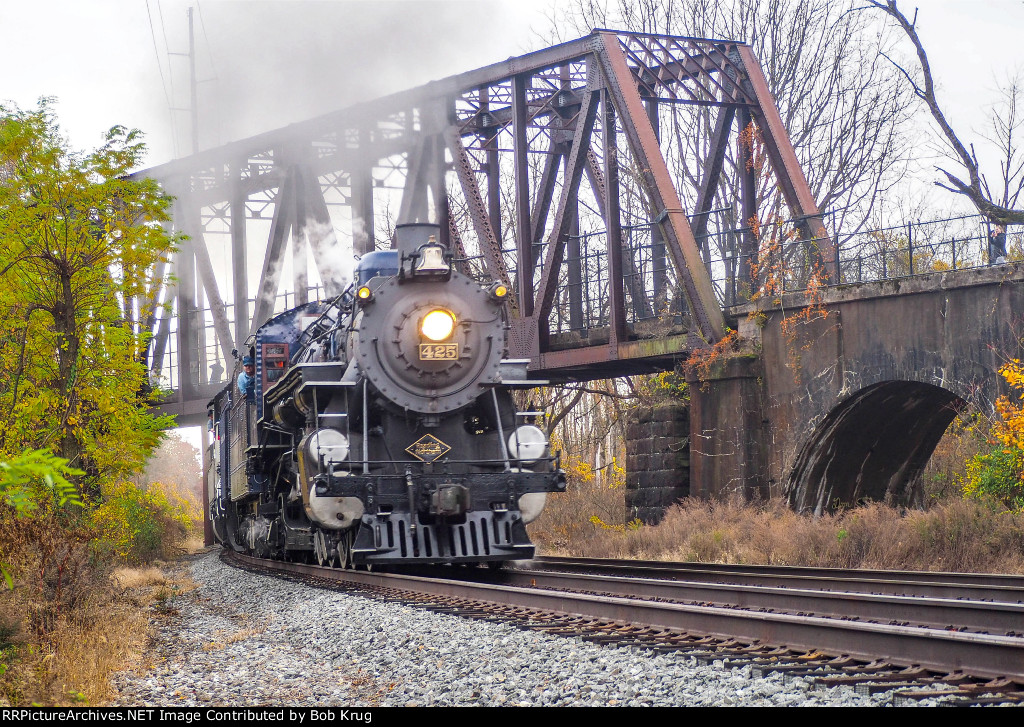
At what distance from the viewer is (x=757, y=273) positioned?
16875 millimetres

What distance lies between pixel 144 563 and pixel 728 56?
14.2m

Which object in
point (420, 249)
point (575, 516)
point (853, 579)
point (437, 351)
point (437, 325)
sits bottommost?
point (575, 516)

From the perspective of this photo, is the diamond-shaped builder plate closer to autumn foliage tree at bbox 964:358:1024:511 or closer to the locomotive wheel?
the locomotive wheel

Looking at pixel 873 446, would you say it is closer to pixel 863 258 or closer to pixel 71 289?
pixel 863 258

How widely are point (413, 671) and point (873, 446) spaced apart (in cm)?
1150

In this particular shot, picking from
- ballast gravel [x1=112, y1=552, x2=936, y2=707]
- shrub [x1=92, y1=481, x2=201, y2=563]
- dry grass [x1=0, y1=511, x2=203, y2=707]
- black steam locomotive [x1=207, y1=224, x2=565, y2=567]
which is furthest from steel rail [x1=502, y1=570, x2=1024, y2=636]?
shrub [x1=92, y1=481, x2=201, y2=563]

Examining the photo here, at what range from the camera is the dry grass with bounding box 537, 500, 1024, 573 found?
1145 centimetres

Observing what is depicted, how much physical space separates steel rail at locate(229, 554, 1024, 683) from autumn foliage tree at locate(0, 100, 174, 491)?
22.2ft

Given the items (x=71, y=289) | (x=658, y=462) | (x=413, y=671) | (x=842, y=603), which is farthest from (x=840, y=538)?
(x=71, y=289)

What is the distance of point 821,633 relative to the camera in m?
5.88

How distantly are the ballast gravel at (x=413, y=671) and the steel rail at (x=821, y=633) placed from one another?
63cm

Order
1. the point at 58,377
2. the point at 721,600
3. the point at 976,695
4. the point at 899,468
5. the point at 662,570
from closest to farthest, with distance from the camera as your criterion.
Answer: the point at 976,695 < the point at 721,600 < the point at 662,570 < the point at 58,377 < the point at 899,468

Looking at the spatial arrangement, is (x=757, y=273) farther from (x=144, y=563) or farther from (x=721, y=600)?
(x=144, y=563)

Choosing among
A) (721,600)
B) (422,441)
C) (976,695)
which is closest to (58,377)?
(422,441)
